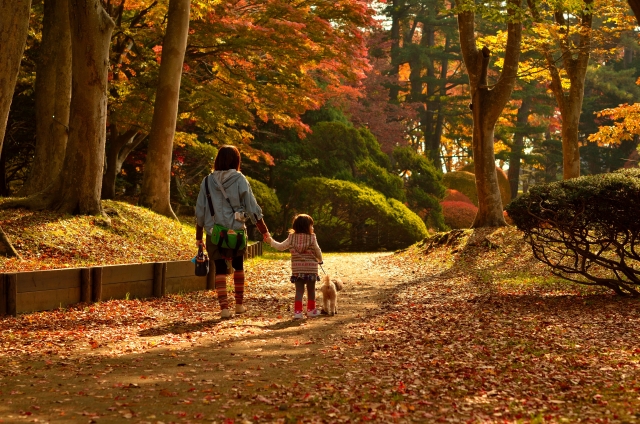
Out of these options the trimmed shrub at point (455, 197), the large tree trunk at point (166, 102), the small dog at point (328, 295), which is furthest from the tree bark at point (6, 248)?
the trimmed shrub at point (455, 197)

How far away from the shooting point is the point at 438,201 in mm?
30469

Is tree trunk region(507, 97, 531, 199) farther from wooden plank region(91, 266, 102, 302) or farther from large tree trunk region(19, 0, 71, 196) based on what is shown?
wooden plank region(91, 266, 102, 302)

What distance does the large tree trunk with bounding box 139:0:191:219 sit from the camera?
1564cm

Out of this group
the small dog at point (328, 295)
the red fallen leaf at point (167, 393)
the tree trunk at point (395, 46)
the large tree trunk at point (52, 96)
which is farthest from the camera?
the tree trunk at point (395, 46)

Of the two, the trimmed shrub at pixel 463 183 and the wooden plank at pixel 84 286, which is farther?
the trimmed shrub at pixel 463 183

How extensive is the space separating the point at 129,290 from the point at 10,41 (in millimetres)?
3679

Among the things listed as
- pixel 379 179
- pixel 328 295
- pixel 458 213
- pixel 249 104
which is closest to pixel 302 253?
pixel 328 295

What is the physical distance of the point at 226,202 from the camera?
798cm

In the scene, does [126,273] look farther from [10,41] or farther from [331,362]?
[331,362]

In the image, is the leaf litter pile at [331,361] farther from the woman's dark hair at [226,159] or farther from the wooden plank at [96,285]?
the woman's dark hair at [226,159]

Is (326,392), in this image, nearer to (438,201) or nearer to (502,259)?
(502,259)

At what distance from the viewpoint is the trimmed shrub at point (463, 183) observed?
34.9 meters

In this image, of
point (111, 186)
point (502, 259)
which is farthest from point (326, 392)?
point (111, 186)

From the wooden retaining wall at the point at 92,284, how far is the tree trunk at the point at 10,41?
262 cm
